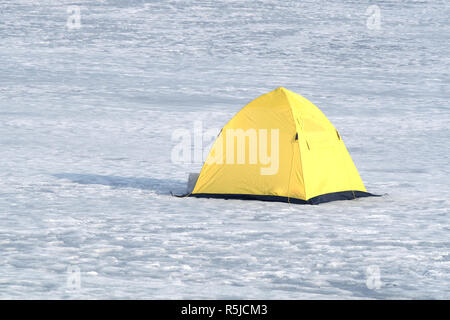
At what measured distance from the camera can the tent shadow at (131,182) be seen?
10673mm

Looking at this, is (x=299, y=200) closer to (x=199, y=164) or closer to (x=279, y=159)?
(x=279, y=159)

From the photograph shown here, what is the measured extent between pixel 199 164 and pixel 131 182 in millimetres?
1992

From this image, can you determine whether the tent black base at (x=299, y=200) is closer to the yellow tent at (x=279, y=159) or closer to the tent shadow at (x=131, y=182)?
the yellow tent at (x=279, y=159)

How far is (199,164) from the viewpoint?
12.9 m

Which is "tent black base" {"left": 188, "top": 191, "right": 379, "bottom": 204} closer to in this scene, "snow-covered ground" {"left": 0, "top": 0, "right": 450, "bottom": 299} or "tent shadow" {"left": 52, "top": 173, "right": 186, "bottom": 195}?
"snow-covered ground" {"left": 0, "top": 0, "right": 450, "bottom": 299}

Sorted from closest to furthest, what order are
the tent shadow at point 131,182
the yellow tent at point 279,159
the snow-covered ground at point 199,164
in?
1. the snow-covered ground at point 199,164
2. the yellow tent at point 279,159
3. the tent shadow at point 131,182

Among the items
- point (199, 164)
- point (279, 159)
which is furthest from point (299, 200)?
point (199, 164)

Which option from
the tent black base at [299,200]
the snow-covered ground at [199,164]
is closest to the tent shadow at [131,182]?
the snow-covered ground at [199,164]

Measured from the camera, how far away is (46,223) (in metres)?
8.57

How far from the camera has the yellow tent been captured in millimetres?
9711

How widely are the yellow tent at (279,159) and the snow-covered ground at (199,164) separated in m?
0.24

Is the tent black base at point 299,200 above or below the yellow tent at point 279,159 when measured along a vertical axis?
below

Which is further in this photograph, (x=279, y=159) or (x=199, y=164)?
(x=199, y=164)
